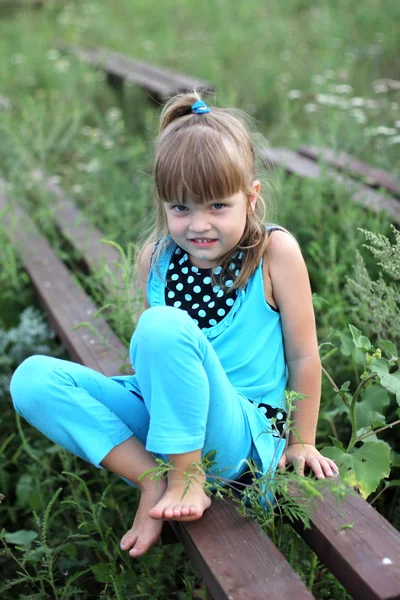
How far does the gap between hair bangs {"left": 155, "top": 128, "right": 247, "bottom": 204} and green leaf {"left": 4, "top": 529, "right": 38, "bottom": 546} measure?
40.3 inches

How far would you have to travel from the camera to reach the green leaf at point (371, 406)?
1.96 meters

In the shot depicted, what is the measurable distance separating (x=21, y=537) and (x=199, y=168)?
3.76 feet

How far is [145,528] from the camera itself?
64.9 inches

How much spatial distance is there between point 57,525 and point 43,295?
98 cm

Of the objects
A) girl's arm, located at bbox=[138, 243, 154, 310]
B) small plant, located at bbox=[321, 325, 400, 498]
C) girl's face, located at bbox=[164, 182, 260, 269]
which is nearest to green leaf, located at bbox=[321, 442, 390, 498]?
small plant, located at bbox=[321, 325, 400, 498]

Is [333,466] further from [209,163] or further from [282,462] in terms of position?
[209,163]

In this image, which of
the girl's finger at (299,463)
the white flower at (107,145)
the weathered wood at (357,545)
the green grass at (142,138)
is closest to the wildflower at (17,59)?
the green grass at (142,138)

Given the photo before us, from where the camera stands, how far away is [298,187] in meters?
3.54

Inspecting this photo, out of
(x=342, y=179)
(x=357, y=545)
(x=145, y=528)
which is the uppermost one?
(x=357, y=545)

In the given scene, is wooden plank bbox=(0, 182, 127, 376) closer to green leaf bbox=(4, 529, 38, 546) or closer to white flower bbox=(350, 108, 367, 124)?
green leaf bbox=(4, 529, 38, 546)

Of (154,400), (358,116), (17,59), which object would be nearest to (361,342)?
(154,400)

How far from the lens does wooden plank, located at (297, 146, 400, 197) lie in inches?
129

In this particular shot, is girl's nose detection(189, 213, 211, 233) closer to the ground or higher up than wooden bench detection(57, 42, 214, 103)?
higher up

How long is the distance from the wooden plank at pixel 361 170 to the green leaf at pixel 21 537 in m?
2.07
